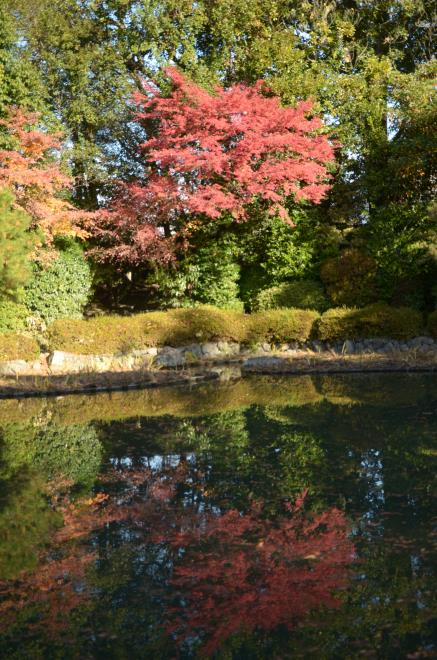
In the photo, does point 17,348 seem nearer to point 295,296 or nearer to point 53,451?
point 295,296

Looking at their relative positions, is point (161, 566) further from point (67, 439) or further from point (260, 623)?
point (67, 439)

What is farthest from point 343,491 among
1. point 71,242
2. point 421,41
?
point 421,41

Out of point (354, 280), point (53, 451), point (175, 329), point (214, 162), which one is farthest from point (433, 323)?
point (53, 451)

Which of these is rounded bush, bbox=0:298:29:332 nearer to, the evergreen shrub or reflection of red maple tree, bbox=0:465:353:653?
the evergreen shrub

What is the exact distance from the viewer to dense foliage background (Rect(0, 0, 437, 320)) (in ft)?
50.3

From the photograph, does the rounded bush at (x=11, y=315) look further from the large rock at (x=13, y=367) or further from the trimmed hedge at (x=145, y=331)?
the large rock at (x=13, y=367)

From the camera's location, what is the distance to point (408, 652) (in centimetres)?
307

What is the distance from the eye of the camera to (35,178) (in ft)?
46.9

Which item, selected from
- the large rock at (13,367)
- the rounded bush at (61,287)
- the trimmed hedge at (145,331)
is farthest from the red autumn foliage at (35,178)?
the large rock at (13,367)

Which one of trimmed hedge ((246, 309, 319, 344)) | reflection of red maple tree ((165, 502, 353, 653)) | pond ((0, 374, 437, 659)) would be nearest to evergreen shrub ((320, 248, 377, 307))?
trimmed hedge ((246, 309, 319, 344))

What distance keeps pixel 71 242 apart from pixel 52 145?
213cm

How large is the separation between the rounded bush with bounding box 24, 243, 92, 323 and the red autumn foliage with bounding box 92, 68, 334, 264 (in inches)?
26.2

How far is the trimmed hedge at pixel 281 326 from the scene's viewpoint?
14.5m

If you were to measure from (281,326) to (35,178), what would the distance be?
19.0 ft
